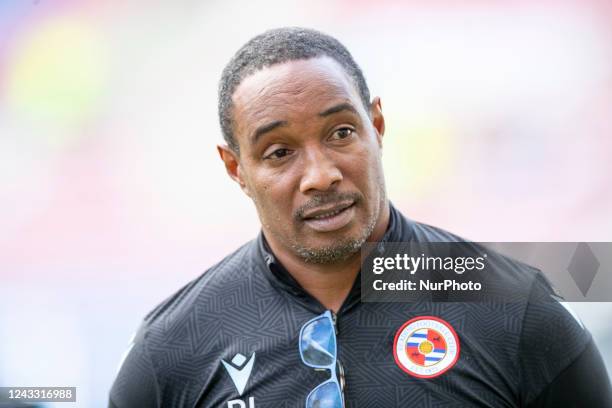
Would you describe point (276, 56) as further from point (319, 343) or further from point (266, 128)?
point (319, 343)

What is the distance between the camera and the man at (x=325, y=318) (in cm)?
130

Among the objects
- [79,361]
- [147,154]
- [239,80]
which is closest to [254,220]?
[147,154]

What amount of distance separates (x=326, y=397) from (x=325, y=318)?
15 centimetres

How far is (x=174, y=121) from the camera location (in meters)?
1.80

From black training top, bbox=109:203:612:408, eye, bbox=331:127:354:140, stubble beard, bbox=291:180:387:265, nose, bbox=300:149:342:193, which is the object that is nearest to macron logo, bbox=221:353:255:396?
black training top, bbox=109:203:612:408

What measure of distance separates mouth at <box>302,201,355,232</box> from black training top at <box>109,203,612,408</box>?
137 mm

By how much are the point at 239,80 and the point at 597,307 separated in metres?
0.98

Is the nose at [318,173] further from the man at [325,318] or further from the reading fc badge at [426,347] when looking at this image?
the reading fc badge at [426,347]

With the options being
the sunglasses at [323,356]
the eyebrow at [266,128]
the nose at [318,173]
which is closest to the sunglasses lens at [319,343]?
the sunglasses at [323,356]

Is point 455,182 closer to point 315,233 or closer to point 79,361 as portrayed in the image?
point 315,233

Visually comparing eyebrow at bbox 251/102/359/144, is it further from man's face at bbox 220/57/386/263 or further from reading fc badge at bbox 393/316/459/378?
reading fc badge at bbox 393/316/459/378

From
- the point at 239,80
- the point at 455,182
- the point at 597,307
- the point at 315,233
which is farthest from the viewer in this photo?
the point at 455,182

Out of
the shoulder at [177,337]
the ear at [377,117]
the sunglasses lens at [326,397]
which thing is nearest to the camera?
the sunglasses lens at [326,397]

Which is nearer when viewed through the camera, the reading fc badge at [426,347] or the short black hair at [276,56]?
the reading fc badge at [426,347]
